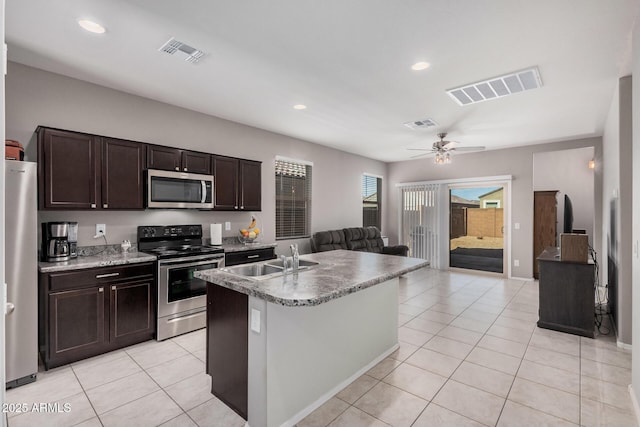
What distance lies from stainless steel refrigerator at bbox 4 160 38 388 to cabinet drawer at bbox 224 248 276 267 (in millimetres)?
1843

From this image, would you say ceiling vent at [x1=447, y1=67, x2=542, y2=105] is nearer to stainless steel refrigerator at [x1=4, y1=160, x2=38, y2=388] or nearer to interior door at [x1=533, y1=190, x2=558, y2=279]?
interior door at [x1=533, y1=190, x2=558, y2=279]

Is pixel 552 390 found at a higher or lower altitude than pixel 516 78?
lower

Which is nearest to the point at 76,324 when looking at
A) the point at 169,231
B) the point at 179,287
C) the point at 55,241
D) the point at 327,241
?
the point at 55,241

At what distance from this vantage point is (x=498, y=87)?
3.39 metres

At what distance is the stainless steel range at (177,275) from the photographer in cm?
338

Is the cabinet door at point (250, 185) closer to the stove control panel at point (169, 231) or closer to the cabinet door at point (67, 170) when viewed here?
the stove control panel at point (169, 231)

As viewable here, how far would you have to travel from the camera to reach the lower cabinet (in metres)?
2.72

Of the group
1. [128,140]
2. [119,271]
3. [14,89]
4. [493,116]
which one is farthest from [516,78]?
[14,89]

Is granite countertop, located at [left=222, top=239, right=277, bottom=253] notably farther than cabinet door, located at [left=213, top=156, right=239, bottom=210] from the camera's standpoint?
No

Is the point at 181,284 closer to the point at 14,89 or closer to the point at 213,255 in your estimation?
the point at 213,255

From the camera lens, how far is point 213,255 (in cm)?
378

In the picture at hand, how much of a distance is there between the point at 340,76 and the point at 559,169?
7751 millimetres

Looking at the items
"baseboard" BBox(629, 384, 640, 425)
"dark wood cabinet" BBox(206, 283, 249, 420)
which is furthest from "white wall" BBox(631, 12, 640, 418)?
"dark wood cabinet" BBox(206, 283, 249, 420)

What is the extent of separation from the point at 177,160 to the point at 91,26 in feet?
5.43
